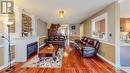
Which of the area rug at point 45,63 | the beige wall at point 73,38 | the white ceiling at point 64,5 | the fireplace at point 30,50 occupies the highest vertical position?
the white ceiling at point 64,5

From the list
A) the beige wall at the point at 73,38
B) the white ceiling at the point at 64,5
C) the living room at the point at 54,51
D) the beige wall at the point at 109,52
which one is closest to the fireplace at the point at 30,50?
the living room at the point at 54,51

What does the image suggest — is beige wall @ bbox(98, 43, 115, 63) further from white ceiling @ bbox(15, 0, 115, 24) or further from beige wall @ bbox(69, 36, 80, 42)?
beige wall @ bbox(69, 36, 80, 42)

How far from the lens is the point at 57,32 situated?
1593cm

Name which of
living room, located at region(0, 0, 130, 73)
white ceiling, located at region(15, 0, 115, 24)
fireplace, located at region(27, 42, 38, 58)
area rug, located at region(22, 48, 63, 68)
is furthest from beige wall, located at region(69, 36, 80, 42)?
area rug, located at region(22, 48, 63, 68)

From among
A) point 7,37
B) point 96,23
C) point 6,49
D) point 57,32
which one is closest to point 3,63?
point 6,49

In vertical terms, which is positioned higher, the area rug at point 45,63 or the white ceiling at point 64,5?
the white ceiling at point 64,5

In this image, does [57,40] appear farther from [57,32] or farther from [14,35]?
[14,35]

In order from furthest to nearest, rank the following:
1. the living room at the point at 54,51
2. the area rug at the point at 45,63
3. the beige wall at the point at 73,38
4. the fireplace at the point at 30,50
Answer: the beige wall at the point at 73,38
the fireplace at the point at 30,50
the area rug at the point at 45,63
the living room at the point at 54,51

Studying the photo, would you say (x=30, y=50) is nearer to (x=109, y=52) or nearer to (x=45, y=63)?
(x=45, y=63)

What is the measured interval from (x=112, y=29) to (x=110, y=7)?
88cm

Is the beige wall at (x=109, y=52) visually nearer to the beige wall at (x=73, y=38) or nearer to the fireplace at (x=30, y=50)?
the fireplace at (x=30, y=50)

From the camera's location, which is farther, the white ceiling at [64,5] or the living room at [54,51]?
the white ceiling at [64,5]

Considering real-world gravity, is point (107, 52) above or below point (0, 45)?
below

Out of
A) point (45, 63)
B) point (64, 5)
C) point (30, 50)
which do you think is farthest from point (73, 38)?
point (45, 63)
